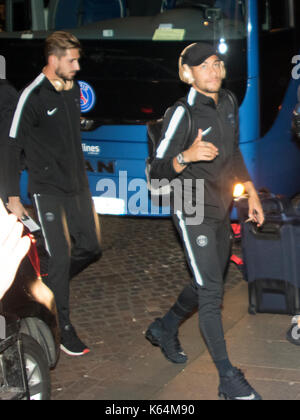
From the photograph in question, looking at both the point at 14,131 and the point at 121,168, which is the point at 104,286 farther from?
the point at 14,131

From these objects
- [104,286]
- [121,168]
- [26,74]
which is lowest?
[104,286]

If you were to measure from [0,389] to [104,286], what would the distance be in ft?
10.9

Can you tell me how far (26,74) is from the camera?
27.3ft

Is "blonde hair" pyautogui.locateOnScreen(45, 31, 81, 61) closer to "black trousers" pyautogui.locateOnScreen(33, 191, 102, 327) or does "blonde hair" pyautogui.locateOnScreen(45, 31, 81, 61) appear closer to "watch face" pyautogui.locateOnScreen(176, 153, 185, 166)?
"black trousers" pyautogui.locateOnScreen(33, 191, 102, 327)

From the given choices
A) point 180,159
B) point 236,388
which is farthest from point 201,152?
point 236,388

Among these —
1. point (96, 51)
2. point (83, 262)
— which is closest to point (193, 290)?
point (83, 262)

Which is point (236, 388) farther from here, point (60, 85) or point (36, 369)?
point (60, 85)

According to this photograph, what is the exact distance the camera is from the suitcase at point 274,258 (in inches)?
228

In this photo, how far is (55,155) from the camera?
17.5 feet

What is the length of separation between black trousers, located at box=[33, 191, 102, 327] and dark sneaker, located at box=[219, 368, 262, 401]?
1.35 meters

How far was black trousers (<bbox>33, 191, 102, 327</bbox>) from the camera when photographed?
17.6 feet

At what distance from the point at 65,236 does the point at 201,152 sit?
1.41 m

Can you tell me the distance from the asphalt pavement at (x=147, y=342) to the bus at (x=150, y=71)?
2.42 feet

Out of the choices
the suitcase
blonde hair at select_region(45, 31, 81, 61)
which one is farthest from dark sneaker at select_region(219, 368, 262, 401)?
blonde hair at select_region(45, 31, 81, 61)
